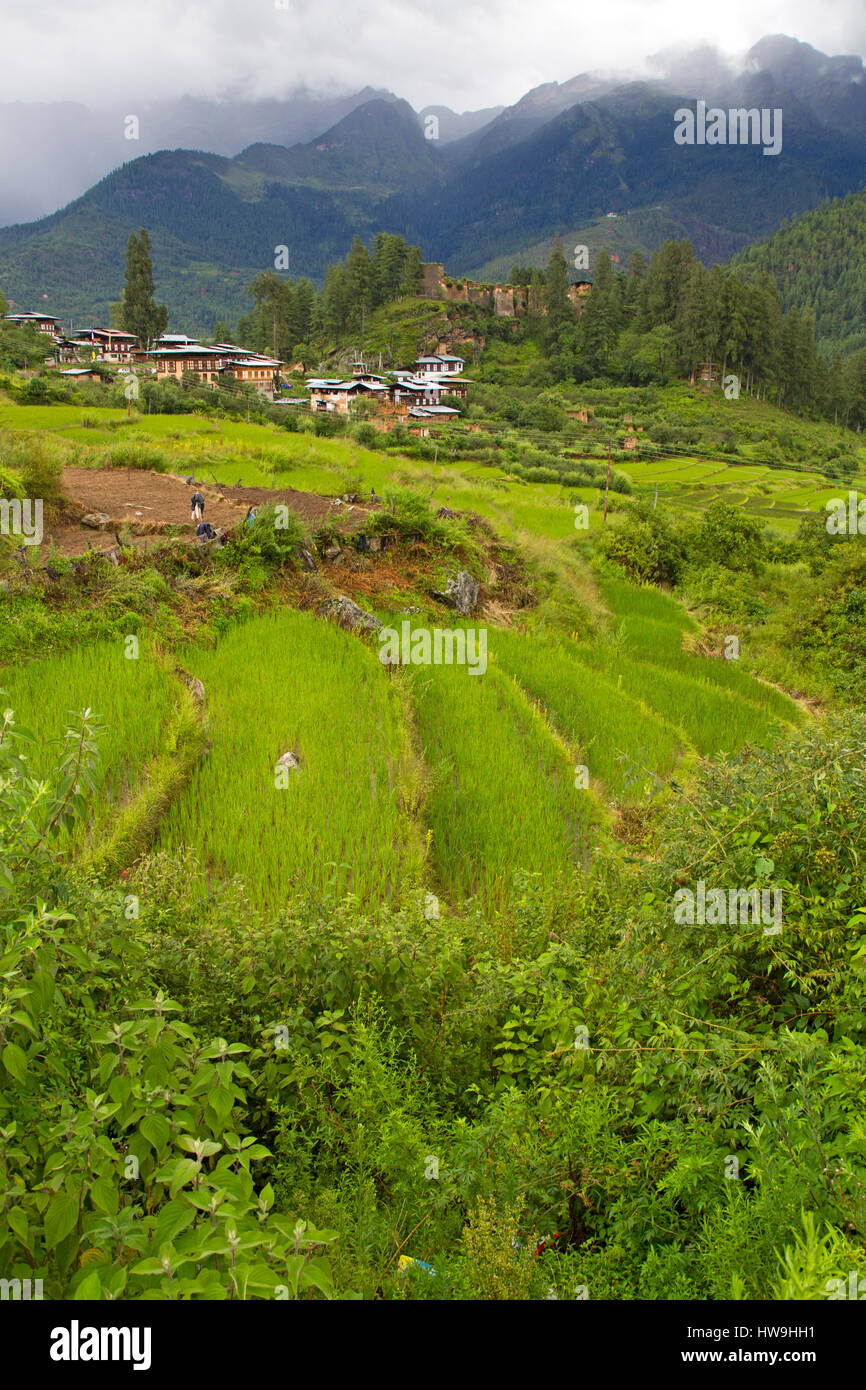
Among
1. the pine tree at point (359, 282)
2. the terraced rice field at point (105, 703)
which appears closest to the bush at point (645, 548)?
the terraced rice field at point (105, 703)

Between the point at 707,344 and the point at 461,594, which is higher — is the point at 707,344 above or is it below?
above

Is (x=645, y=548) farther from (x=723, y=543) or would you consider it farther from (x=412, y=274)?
(x=412, y=274)

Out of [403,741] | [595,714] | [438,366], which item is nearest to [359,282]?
[438,366]

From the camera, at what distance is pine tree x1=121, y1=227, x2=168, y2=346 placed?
240ft

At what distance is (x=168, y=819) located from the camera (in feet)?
24.0

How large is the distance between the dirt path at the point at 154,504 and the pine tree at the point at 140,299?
6600cm

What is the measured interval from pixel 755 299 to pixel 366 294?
53957 mm

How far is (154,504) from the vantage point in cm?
1688

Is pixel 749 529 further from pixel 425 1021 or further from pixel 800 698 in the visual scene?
pixel 425 1021

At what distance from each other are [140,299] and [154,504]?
7491cm

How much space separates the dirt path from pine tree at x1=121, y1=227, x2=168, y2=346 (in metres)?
66.0

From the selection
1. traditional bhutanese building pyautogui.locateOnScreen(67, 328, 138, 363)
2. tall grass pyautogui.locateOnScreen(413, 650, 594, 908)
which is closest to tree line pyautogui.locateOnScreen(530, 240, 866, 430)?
traditional bhutanese building pyautogui.locateOnScreen(67, 328, 138, 363)

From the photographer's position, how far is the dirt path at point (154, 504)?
45.6ft

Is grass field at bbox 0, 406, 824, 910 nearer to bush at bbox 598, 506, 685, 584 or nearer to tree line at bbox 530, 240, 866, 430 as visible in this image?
bush at bbox 598, 506, 685, 584
